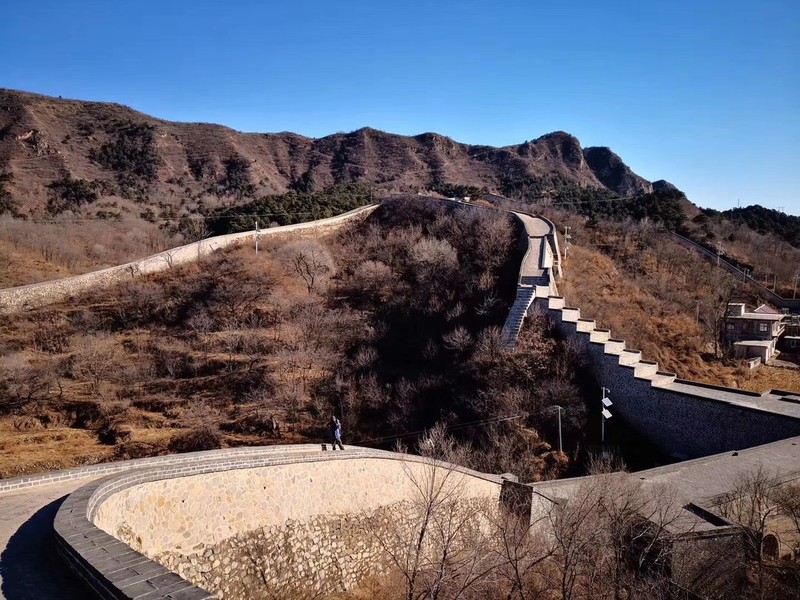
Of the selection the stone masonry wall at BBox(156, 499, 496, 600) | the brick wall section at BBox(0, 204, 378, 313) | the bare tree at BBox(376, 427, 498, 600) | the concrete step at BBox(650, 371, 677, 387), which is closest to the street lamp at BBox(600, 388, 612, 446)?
the concrete step at BBox(650, 371, 677, 387)

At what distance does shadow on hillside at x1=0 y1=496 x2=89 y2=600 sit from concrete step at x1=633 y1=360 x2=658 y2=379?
15385mm

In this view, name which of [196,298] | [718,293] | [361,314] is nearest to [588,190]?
[718,293]

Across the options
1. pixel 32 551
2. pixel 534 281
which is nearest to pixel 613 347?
pixel 534 281

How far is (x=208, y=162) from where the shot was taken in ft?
201

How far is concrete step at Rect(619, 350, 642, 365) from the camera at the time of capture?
1730 cm

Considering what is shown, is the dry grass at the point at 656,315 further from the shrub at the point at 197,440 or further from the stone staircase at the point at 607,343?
the shrub at the point at 197,440

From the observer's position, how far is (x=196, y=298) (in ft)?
90.0

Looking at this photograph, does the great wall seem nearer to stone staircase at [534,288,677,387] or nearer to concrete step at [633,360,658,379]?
concrete step at [633,360,658,379]

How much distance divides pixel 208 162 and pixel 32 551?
199 feet

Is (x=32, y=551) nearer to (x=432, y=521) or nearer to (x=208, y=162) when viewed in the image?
(x=432, y=521)

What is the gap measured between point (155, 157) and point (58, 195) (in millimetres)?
14716

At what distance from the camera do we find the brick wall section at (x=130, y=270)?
25688 millimetres

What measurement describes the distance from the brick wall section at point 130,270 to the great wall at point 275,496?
67.6ft

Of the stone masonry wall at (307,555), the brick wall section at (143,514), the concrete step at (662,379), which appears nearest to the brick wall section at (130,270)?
the brick wall section at (143,514)
